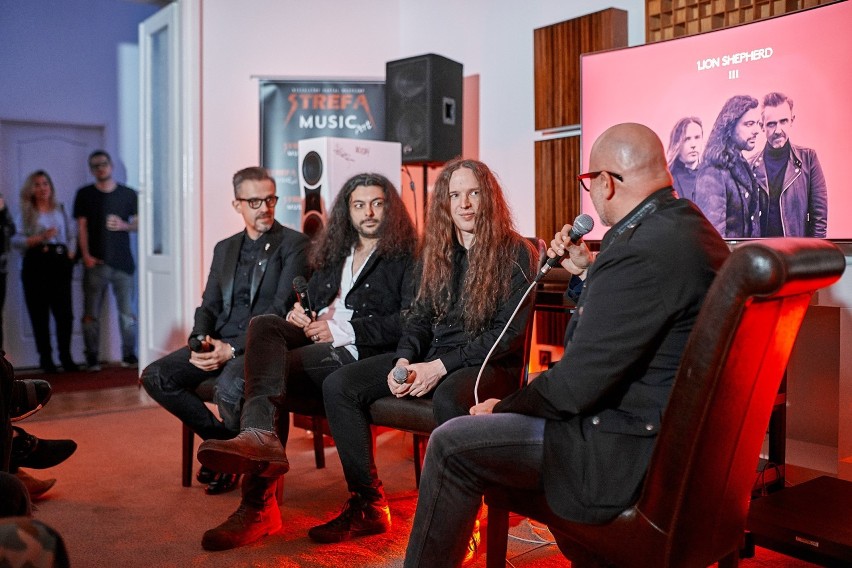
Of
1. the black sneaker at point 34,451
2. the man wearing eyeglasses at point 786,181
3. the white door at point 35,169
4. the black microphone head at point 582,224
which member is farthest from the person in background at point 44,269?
the black microphone head at point 582,224

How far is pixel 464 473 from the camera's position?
5.86 ft

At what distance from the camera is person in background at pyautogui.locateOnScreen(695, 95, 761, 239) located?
10.9 ft

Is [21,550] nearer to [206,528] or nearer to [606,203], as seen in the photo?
[606,203]

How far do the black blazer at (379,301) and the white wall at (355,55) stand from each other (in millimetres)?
2046

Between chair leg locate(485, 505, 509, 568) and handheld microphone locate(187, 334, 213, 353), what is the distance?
4.83 ft

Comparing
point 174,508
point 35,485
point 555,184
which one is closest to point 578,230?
point 174,508

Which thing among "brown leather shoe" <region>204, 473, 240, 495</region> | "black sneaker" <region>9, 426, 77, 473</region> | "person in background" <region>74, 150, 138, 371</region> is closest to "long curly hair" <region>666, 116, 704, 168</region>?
"brown leather shoe" <region>204, 473, 240, 495</region>

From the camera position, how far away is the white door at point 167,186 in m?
5.32

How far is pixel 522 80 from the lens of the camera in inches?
193

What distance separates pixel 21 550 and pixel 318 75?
4991 mm

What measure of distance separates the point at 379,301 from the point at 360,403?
1.53 ft

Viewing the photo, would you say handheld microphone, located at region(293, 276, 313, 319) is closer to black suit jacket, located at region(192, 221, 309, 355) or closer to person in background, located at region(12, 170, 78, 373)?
black suit jacket, located at region(192, 221, 309, 355)

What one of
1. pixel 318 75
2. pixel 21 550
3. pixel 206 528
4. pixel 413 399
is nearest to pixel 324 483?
pixel 206 528

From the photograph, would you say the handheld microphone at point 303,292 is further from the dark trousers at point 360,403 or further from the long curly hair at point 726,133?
the long curly hair at point 726,133
